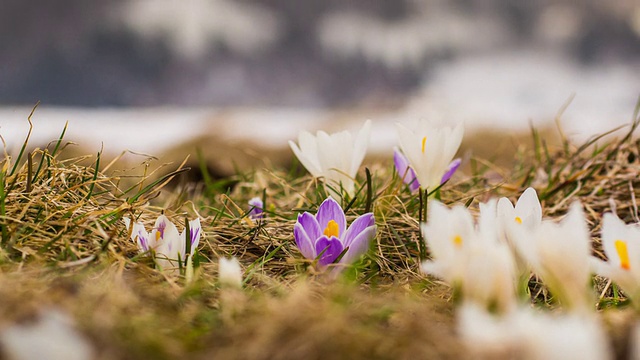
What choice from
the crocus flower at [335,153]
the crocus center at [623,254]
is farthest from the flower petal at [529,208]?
the crocus flower at [335,153]

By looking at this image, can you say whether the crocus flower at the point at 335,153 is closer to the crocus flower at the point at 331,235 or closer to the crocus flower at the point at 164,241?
the crocus flower at the point at 331,235

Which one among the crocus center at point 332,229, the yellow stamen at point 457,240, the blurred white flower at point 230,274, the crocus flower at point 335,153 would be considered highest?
the yellow stamen at point 457,240

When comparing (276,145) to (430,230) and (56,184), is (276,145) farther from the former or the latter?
(430,230)

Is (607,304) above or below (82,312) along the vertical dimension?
below

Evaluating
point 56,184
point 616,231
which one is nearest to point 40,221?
point 56,184

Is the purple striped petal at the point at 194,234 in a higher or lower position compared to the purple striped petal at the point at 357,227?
lower

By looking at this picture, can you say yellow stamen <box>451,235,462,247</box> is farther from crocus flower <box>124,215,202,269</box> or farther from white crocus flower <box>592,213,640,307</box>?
crocus flower <box>124,215,202,269</box>
